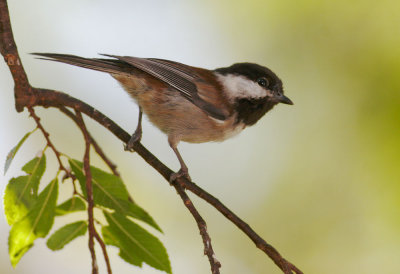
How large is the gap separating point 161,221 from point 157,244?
2.72m

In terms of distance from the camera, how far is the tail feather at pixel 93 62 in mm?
2971

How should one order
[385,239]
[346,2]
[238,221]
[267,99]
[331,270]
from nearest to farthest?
[238,221]
[267,99]
[385,239]
[331,270]
[346,2]

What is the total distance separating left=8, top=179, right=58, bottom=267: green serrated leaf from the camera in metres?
2.53

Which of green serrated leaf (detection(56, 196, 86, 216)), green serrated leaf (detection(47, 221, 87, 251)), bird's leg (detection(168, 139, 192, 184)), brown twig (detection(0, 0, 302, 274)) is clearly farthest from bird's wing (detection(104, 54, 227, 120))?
Result: green serrated leaf (detection(47, 221, 87, 251))

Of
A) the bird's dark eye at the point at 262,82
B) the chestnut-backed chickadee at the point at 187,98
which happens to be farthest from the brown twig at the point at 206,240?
the bird's dark eye at the point at 262,82

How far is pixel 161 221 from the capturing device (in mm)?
5277

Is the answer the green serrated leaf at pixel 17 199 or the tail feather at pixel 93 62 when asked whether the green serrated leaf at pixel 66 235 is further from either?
the tail feather at pixel 93 62

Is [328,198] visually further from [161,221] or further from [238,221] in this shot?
[238,221]

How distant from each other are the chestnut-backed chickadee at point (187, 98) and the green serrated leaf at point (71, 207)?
0.73 m

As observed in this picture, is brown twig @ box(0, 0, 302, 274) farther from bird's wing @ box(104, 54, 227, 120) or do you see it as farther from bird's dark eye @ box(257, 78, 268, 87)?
bird's dark eye @ box(257, 78, 268, 87)

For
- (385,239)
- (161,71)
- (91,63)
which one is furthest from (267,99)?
(385,239)

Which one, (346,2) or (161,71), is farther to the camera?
(346,2)

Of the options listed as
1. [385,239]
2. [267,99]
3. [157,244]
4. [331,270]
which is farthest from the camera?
[331,270]

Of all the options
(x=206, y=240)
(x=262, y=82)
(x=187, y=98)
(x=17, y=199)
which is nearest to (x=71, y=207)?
(x=17, y=199)
